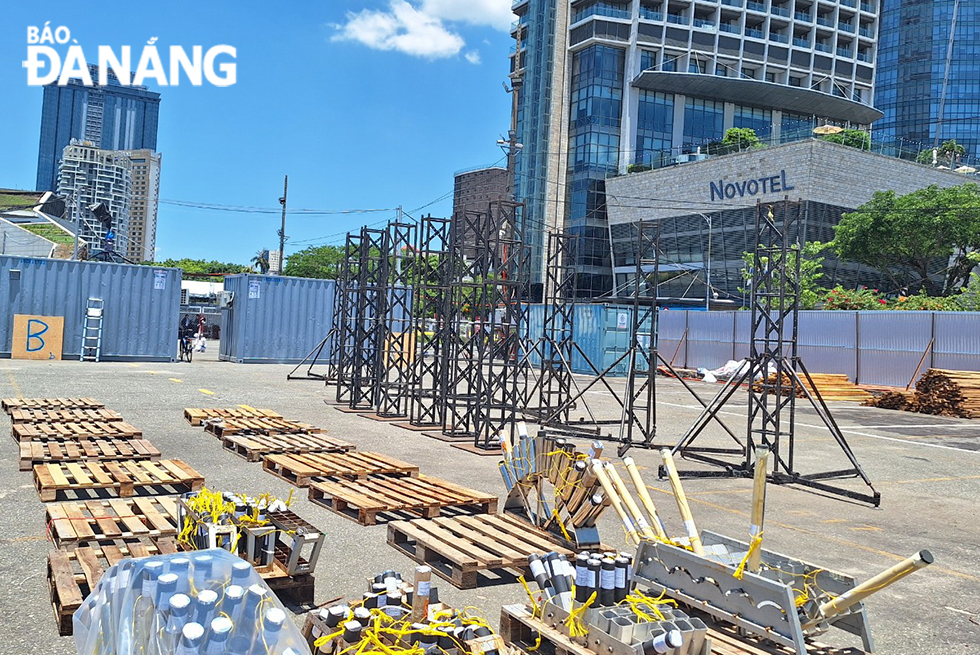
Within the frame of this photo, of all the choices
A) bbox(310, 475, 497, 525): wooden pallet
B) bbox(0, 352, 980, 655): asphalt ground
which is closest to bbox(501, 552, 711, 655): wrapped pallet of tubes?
bbox(0, 352, 980, 655): asphalt ground

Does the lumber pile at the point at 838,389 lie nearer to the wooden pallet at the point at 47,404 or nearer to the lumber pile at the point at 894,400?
the lumber pile at the point at 894,400

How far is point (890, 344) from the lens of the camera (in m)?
28.3

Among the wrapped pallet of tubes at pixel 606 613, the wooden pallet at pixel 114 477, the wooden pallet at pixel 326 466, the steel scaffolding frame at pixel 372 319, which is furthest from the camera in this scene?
the steel scaffolding frame at pixel 372 319

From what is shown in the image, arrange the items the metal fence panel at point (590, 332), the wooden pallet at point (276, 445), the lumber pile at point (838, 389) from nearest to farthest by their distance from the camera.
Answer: the wooden pallet at point (276, 445)
the lumber pile at point (838, 389)
the metal fence panel at point (590, 332)

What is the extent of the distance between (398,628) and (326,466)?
20.8 feet

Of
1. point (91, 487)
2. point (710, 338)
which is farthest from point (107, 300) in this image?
point (710, 338)

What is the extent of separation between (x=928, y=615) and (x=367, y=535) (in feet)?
15.7

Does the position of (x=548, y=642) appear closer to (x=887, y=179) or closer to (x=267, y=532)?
(x=267, y=532)

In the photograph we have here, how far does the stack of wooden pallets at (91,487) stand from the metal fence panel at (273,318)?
15705 mm

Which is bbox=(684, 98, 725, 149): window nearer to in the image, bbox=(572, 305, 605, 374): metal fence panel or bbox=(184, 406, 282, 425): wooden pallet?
bbox=(572, 305, 605, 374): metal fence panel

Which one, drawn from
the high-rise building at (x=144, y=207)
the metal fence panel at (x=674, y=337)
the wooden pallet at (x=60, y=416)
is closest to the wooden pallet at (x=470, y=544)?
Answer: the wooden pallet at (x=60, y=416)

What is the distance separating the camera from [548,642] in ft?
16.7

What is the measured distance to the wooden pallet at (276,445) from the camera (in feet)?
36.6

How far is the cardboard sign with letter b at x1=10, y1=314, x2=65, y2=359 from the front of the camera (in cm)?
Result: 2608
